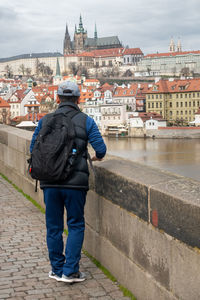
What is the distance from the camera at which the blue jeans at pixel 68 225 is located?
118 inches

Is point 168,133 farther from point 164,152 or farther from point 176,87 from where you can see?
point 164,152

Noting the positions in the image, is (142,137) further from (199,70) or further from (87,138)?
(199,70)

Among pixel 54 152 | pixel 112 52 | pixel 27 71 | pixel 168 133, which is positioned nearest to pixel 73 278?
pixel 54 152

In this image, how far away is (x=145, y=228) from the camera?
2.65 metres

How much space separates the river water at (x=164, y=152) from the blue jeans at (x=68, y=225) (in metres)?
27.0

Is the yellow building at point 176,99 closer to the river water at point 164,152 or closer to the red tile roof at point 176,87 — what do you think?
the red tile roof at point 176,87

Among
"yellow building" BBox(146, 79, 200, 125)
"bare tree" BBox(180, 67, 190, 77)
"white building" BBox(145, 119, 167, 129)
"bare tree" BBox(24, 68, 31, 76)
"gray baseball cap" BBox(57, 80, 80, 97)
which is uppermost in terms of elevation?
"bare tree" BBox(24, 68, 31, 76)

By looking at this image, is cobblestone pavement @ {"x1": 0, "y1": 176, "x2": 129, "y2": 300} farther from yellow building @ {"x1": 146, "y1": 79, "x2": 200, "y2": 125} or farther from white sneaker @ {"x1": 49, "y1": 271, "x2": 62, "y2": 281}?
yellow building @ {"x1": 146, "y1": 79, "x2": 200, "y2": 125}

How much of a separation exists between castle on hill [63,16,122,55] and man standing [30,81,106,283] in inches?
6299

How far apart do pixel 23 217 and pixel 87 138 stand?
200 centimetres

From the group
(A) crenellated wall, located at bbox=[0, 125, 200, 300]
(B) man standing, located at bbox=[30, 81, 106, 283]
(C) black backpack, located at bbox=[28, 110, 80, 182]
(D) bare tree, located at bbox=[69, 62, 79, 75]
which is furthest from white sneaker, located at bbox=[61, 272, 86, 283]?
(D) bare tree, located at bbox=[69, 62, 79, 75]

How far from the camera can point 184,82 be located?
72375mm

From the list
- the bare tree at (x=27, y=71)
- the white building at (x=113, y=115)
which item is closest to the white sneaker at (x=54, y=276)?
the white building at (x=113, y=115)

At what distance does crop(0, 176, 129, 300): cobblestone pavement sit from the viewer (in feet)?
9.38
